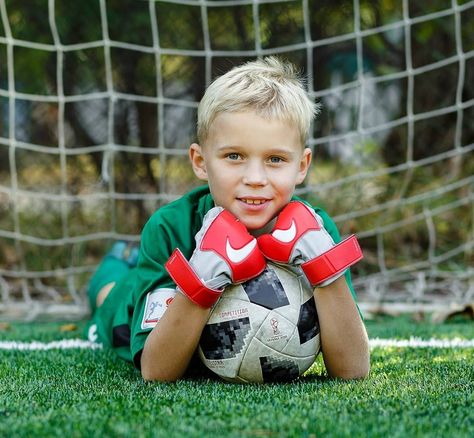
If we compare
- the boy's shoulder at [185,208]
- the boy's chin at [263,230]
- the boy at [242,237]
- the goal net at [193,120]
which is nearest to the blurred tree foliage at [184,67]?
the goal net at [193,120]

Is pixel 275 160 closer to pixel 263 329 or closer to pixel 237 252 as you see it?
pixel 237 252

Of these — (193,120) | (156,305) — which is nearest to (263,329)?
(156,305)

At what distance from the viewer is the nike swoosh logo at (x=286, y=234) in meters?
1.79

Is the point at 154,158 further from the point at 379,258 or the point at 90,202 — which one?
the point at 379,258

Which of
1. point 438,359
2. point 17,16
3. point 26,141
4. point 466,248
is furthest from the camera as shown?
point 26,141

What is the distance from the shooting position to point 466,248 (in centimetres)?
415

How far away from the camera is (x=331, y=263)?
5.79ft

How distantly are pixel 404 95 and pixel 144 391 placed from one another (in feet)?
11.2

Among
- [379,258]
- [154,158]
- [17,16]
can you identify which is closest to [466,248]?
[379,258]

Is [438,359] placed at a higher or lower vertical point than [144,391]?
lower

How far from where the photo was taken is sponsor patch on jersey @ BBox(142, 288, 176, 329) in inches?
78.7

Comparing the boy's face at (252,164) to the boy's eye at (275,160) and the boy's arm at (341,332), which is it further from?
the boy's arm at (341,332)

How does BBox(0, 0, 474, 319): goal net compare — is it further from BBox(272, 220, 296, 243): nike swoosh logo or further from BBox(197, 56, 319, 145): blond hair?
BBox(272, 220, 296, 243): nike swoosh logo

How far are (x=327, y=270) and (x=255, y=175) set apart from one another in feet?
0.86
